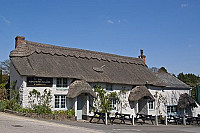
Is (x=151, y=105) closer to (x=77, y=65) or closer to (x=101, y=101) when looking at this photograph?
(x=101, y=101)

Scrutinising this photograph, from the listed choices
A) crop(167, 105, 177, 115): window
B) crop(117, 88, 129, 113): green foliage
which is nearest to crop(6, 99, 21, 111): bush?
crop(117, 88, 129, 113): green foliage

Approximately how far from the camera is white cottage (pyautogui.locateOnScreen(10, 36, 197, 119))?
19062mm

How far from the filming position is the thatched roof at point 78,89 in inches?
775

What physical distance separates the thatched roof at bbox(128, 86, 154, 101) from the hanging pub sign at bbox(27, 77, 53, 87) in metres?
9.36

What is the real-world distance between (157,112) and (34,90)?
15563 mm

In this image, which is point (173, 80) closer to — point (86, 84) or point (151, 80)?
point (151, 80)

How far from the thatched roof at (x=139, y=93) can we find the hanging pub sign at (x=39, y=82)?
9.36m

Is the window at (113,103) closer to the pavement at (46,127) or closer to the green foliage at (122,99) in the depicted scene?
the green foliage at (122,99)

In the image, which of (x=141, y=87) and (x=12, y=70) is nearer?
(x=12, y=70)

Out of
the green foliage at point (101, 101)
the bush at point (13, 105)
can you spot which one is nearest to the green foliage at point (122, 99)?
the green foliage at point (101, 101)

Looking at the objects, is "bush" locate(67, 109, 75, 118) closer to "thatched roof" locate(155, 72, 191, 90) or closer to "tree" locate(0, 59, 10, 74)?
"thatched roof" locate(155, 72, 191, 90)

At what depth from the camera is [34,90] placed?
18625mm

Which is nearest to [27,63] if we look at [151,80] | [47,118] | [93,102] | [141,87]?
[47,118]

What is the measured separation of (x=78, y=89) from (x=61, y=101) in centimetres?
199
